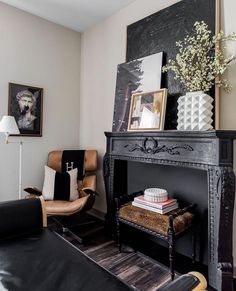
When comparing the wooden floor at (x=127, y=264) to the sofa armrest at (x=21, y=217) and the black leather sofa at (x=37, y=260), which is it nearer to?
the black leather sofa at (x=37, y=260)

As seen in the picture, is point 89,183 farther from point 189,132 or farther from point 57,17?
point 57,17

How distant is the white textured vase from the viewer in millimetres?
1727

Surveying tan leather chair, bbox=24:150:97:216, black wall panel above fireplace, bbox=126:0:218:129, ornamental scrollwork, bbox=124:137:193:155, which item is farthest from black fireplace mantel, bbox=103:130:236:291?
tan leather chair, bbox=24:150:97:216

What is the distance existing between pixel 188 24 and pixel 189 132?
42.0 inches

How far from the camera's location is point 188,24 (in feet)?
6.59

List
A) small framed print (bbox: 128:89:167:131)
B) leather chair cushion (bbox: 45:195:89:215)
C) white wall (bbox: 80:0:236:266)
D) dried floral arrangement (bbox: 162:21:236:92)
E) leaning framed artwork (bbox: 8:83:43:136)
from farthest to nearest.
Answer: leaning framed artwork (bbox: 8:83:43:136) < white wall (bbox: 80:0:236:266) < leather chair cushion (bbox: 45:195:89:215) < small framed print (bbox: 128:89:167:131) < dried floral arrangement (bbox: 162:21:236:92)

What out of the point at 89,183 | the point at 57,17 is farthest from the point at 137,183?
the point at 57,17

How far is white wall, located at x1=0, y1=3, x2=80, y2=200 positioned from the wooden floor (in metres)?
1.11

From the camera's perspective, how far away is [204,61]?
5.77 feet

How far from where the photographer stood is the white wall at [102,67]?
2611 mm

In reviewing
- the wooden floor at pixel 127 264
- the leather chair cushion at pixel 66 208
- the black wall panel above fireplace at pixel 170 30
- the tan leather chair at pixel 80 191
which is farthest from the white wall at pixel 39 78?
the black wall panel above fireplace at pixel 170 30

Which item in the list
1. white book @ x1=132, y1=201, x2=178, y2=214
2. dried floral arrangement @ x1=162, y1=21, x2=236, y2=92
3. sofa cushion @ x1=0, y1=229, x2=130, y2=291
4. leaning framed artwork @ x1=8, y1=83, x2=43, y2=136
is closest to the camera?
sofa cushion @ x1=0, y1=229, x2=130, y2=291

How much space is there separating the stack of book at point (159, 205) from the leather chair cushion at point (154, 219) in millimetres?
32

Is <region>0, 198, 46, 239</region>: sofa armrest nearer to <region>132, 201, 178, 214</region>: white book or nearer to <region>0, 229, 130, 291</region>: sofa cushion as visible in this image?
<region>0, 229, 130, 291</region>: sofa cushion
